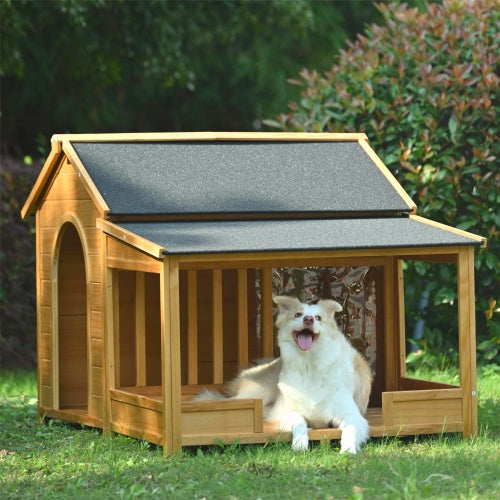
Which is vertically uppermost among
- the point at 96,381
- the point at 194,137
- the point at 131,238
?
the point at 194,137

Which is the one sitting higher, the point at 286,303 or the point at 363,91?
the point at 363,91

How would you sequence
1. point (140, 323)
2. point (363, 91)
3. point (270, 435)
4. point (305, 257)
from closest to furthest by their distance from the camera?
point (305, 257), point (270, 435), point (140, 323), point (363, 91)

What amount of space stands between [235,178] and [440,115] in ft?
10.3

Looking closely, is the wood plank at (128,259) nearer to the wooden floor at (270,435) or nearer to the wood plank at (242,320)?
the wooden floor at (270,435)

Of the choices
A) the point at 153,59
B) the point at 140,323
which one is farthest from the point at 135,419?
the point at 153,59

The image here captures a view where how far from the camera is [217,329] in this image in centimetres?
859

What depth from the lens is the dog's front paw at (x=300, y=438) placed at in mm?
7147

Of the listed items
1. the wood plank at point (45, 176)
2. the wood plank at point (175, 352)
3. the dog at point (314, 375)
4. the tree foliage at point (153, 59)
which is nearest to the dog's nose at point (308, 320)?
the dog at point (314, 375)

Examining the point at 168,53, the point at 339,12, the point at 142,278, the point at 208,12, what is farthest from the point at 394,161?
the point at 339,12

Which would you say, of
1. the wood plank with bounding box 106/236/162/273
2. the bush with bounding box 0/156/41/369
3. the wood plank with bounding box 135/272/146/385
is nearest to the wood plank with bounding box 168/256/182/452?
the wood plank with bounding box 106/236/162/273

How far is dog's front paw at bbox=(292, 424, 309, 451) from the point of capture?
715 cm

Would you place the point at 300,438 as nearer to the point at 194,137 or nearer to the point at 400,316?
the point at 400,316

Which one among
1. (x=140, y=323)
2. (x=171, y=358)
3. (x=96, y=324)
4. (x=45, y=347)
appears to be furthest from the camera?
(x=45, y=347)

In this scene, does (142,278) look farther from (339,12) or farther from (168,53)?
(339,12)
